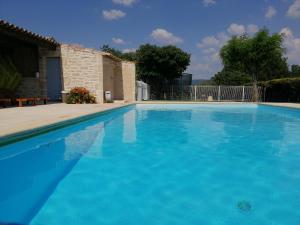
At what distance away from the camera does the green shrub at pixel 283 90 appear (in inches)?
736

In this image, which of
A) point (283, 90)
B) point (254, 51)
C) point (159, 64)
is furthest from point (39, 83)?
point (283, 90)

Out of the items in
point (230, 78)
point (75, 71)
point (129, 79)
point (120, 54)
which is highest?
point (120, 54)

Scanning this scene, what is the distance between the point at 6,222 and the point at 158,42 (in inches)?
945

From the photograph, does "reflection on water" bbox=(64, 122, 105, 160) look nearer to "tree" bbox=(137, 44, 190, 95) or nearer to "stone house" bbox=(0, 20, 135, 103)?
"stone house" bbox=(0, 20, 135, 103)

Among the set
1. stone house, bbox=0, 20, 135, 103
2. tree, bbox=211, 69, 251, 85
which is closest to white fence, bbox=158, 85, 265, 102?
stone house, bbox=0, 20, 135, 103

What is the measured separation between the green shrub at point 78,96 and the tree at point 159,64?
957 cm

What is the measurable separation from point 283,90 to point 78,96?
1532cm

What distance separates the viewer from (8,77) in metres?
12.7

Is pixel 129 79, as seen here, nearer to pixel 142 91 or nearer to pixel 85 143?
pixel 142 91

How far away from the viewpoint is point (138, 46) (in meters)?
24.9

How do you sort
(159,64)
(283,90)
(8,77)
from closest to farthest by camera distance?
(8,77)
(283,90)
(159,64)

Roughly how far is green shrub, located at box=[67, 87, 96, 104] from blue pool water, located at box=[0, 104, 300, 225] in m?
8.31

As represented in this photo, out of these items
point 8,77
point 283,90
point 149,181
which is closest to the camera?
point 149,181

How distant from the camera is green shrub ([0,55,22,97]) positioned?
1226 centimetres
